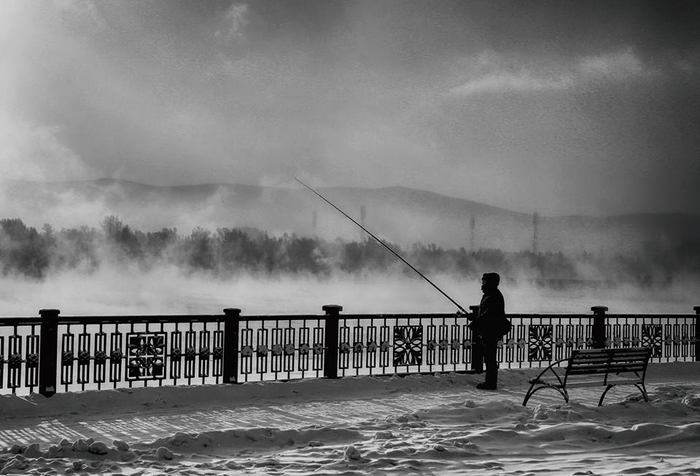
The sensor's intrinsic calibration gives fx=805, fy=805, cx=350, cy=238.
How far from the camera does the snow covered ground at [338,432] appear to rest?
21.7ft

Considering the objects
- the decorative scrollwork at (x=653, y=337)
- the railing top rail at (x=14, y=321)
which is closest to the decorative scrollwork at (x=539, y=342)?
the decorative scrollwork at (x=653, y=337)

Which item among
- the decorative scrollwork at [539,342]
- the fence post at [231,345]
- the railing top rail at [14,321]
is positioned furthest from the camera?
the decorative scrollwork at [539,342]

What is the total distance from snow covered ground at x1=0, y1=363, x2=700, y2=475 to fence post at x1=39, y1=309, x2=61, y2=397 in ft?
1.04

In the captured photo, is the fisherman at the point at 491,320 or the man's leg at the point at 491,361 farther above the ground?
the fisherman at the point at 491,320

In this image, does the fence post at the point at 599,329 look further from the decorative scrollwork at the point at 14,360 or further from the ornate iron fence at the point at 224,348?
the decorative scrollwork at the point at 14,360

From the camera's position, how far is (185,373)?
11258 mm

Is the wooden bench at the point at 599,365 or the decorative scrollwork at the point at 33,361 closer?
the wooden bench at the point at 599,365

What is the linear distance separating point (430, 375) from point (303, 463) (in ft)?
19.8

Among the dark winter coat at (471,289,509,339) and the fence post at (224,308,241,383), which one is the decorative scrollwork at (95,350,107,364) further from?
the dark winter coat at (471,289,509,339)

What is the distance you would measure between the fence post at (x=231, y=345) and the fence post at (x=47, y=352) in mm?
2387

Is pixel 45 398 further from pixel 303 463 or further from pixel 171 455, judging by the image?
pixel 303 463

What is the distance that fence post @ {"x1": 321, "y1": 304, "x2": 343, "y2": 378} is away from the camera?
12219mm

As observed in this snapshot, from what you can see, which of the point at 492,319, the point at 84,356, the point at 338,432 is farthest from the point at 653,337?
the point at 84,356

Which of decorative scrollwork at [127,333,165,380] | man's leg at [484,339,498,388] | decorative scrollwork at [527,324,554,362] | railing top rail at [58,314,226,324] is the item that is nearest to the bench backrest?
man's leg at [484,339,498,388]
